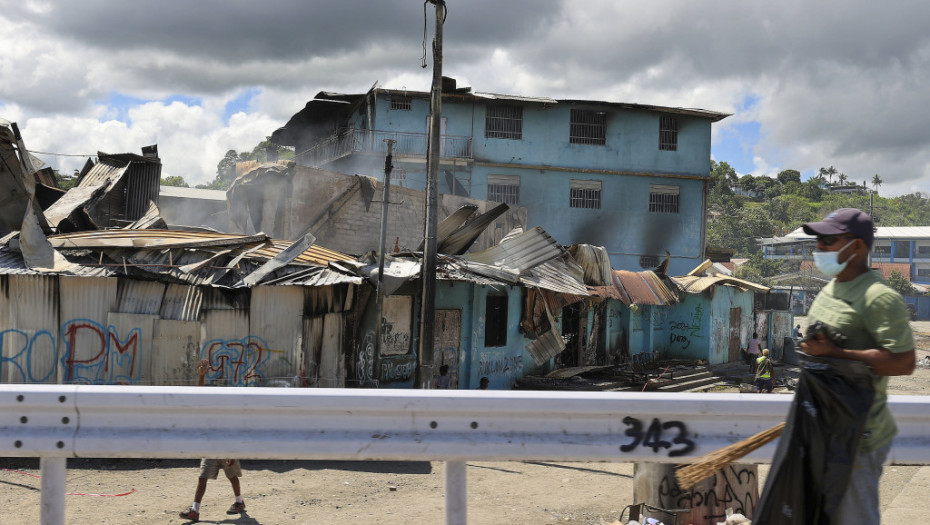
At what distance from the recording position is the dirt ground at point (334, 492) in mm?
7270

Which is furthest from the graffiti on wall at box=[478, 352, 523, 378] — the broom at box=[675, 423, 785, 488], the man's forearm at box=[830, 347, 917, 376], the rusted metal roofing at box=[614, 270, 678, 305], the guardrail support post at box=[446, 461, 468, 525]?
the man's forearm at box=[830, 347, 917, 376]

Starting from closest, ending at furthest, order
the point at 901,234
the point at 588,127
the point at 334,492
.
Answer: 1. the point at 334,492
2. the point at 588,127
3. the point at 901,234

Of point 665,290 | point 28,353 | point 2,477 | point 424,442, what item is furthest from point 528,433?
point 665,290

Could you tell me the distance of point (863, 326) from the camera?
9.11 feet

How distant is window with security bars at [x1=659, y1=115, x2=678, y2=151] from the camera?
3303cm

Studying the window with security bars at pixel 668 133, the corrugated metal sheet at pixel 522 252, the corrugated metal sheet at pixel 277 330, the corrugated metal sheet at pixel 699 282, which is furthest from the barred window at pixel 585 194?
the corrugated metal sheet at pixel 277 330

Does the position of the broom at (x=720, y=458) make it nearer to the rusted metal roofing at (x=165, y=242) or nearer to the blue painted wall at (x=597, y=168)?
the rusted metal roofing at (x=165, y=242)

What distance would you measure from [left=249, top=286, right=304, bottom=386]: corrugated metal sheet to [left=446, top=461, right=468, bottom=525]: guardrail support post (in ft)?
28.9

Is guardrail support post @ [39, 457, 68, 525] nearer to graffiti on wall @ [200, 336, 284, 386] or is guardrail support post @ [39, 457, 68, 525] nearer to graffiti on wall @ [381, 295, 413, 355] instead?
graffiti on wall @ [200, 336, 284, 386]

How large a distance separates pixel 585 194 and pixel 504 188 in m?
3.72

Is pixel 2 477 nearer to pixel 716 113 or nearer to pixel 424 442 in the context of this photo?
pixel 424 442

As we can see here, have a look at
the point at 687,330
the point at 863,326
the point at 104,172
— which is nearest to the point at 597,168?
the point at 687,330

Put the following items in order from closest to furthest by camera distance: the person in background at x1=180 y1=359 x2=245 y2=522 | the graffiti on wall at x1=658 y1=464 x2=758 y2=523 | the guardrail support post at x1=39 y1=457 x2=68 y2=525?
the guardrail support post at x1=39 y1=457 x2=68 y2=525 → the graffiti on wall at x1=658 y1=464 x2=758 y2=523 → the person in background at x1=180 y1=359 x2=245 y2=522

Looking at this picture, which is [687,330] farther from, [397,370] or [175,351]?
[175,351]
